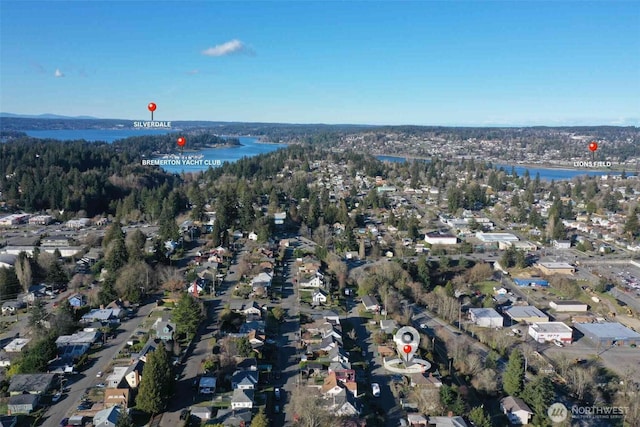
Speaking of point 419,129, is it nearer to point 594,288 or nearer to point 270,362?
point 594,288

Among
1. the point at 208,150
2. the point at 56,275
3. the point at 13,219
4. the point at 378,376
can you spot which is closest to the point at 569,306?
the point at 378,376

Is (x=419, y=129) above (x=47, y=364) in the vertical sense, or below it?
above

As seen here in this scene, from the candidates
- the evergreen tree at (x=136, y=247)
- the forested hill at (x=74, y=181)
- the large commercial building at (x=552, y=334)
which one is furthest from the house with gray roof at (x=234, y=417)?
the forested hill at (x=74, y=181)

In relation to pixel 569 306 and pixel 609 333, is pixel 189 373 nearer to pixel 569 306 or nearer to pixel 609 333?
pixel 609 333

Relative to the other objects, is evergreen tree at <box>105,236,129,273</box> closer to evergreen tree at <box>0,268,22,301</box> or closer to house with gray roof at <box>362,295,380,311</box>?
evergreen tree at <box>0,268,22,301</box>

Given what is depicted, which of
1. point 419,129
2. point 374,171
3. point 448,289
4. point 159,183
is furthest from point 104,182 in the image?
point 419,129

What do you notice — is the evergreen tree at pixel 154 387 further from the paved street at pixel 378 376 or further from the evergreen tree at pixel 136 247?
the evergreen tree at pixel 136 247
